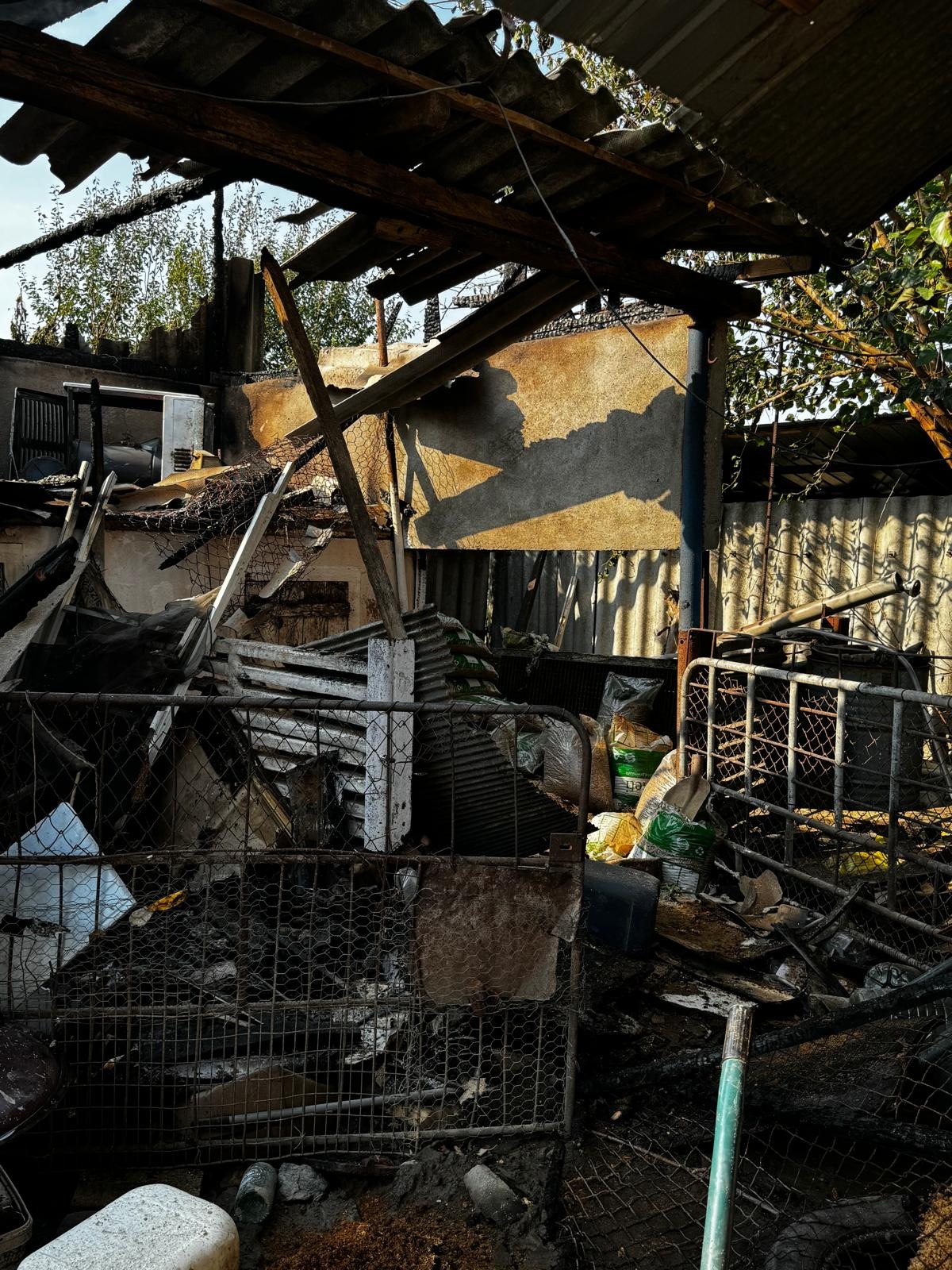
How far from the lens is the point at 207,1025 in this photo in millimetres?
3719

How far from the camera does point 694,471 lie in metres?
6.48

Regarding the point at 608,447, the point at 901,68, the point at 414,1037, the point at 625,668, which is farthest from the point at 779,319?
the point at 414,1037

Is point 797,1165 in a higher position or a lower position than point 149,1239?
lower

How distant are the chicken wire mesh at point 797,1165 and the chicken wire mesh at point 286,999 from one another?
1.03ft

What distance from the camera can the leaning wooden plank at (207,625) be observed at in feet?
17.8

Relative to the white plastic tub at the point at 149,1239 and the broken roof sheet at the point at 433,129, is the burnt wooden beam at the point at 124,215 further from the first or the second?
the white plastic tub at the point at 149,1239

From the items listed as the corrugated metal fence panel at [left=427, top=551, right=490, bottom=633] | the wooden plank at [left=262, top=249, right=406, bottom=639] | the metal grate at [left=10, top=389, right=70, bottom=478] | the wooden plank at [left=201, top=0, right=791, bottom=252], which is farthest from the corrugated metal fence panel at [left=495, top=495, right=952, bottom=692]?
the metal grate at [left=10, top=389, right=70, bottom=478]

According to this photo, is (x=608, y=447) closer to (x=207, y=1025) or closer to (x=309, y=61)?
(x=309, y=61)

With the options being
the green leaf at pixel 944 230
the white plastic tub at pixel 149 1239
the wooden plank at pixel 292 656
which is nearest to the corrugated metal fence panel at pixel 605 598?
the wooden plank at pixel 292 656

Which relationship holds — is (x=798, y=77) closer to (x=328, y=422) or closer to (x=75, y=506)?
(x=328, y=422)

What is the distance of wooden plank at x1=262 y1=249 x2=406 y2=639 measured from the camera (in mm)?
5082

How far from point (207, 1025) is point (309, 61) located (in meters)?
3.74

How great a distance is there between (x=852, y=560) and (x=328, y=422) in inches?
235

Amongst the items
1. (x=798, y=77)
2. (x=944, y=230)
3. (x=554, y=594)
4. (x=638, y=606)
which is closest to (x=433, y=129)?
(x=798, y=77)
